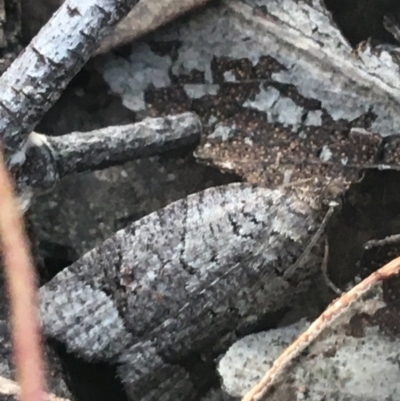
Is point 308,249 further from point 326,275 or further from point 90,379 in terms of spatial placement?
point 90,379

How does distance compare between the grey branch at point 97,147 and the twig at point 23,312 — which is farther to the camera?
the grey branch at point 97,147

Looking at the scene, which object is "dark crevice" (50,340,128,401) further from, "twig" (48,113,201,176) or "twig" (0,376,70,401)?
"twig" (48,113,201,176)

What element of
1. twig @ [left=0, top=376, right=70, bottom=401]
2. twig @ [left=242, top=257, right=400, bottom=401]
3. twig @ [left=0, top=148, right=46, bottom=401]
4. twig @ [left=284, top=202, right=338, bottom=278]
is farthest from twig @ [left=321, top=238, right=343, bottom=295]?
twig @ [left=0, top=148, right=46, bottom=401]

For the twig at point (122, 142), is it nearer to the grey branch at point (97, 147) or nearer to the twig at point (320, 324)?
the grey branch at point (97, 147)

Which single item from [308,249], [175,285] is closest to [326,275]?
[308,249]

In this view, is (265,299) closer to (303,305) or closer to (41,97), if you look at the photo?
(303,305)

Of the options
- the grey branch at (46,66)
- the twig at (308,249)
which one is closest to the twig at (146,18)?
the grey branch at (46,66)

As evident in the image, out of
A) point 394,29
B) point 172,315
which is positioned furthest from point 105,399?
point 394,29
